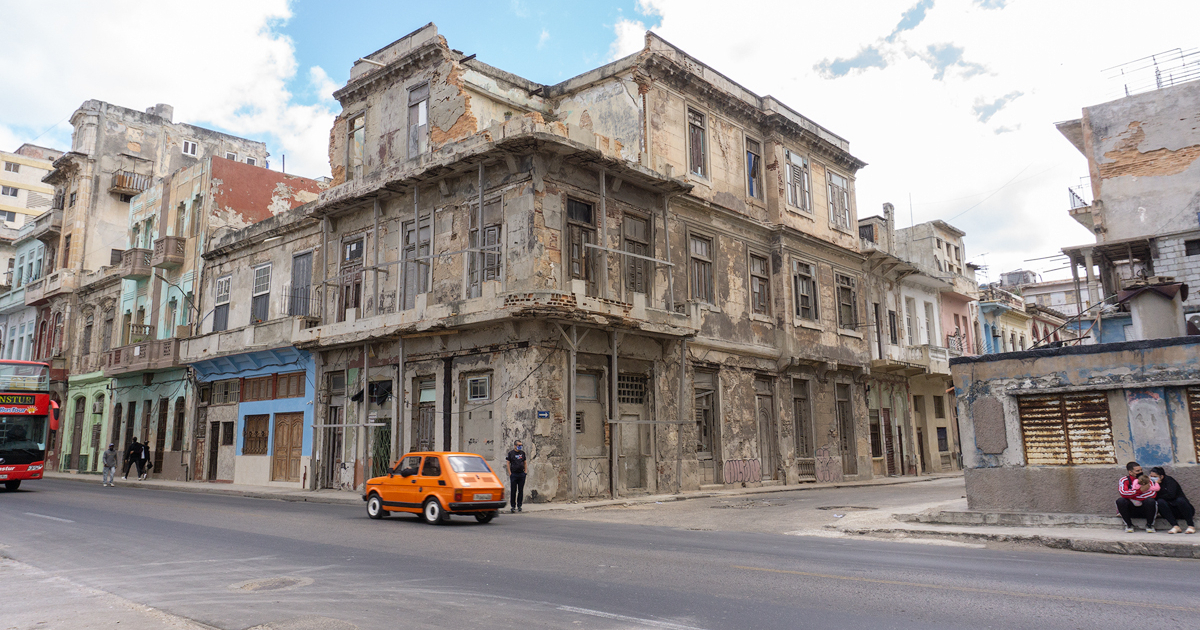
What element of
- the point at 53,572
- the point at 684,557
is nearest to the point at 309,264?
the point at 53,572

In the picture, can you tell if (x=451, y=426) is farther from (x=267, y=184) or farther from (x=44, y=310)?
(x=44, y=310)

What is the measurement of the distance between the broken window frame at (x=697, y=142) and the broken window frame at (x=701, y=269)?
213cm

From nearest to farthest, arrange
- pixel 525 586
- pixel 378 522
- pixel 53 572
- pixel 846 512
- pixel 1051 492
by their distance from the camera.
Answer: pixel 525 586 → pixel 53 572 → pixel 1051 492 → pixel 378 522 → pixel 846 512

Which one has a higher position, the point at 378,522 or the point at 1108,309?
the point at 1108,309

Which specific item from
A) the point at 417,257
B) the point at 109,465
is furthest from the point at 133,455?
the point at 417,257

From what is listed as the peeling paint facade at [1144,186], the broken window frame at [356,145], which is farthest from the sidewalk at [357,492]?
the peeling paint facade at [1144,186]

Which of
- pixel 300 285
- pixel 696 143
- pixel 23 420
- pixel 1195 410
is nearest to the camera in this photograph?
pixel 1195 410

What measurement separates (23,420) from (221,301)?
8.75m

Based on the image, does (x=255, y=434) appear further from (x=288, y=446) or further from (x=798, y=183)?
(x=798, y=183)

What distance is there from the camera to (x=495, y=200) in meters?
19.8

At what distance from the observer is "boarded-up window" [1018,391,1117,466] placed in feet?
40.8

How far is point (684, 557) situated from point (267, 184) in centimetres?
2932

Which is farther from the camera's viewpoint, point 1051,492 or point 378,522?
point 378,522

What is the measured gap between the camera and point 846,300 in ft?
97.3
